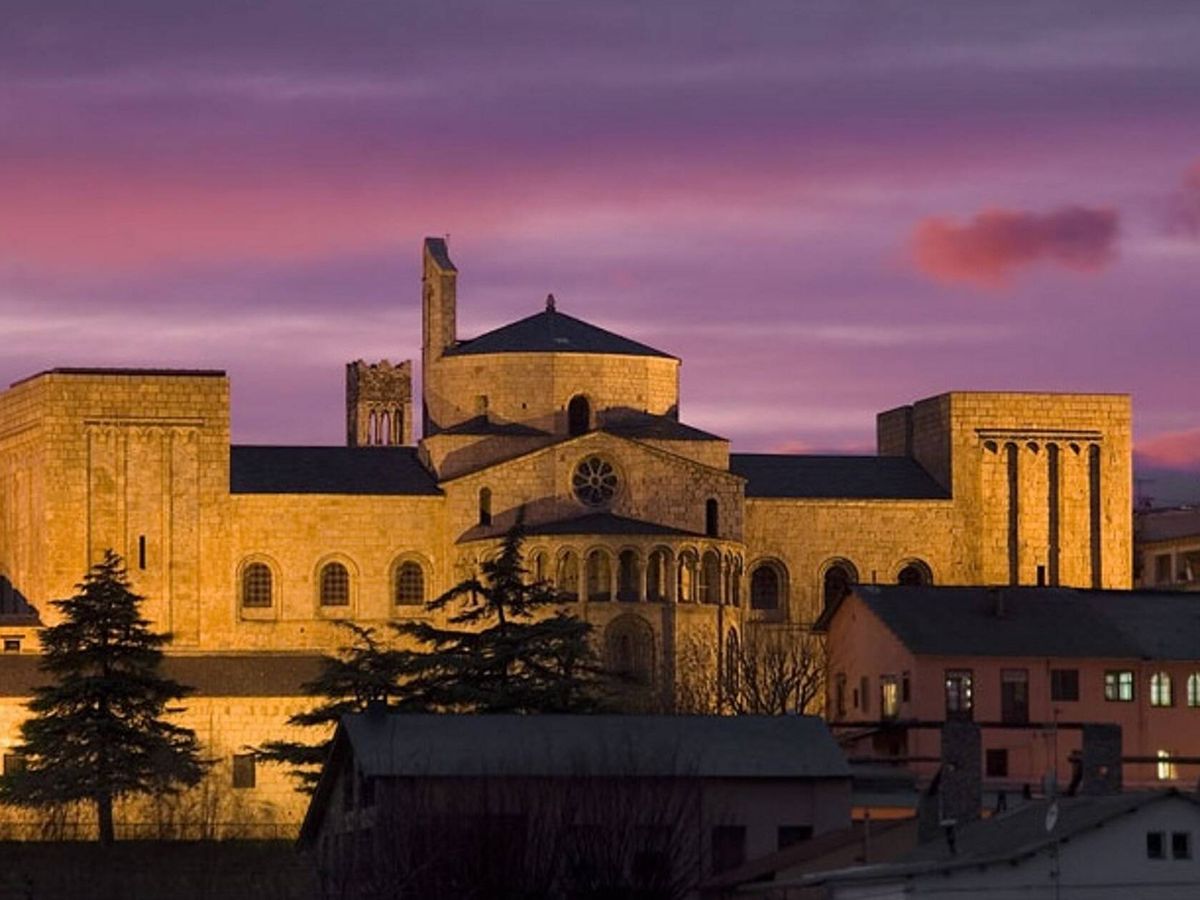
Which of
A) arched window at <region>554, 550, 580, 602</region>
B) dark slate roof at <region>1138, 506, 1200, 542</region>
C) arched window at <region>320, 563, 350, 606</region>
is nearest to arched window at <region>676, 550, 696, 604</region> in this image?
arched window at <region>554, 550, 580, 602</region>

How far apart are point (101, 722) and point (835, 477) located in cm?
3759

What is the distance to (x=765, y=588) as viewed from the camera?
152 m

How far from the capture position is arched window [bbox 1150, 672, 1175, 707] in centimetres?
11612

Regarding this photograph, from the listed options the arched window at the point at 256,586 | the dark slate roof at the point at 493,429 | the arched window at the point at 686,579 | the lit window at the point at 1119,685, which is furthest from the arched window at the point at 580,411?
the lit window at the point at 1119,685

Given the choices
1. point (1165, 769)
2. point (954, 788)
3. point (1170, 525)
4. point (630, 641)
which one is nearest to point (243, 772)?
point (630, 641)

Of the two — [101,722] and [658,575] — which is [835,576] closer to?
[658,575]

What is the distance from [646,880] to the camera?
3302 inches

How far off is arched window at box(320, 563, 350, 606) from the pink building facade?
28.9 m

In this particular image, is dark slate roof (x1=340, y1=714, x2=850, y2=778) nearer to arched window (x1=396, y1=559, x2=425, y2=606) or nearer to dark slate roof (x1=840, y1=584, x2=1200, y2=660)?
dark slate roof (x1=840, y1=584, x2=1200, y2=660)

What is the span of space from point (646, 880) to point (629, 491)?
63.4 m

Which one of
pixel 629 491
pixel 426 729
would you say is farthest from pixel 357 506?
pixel 426 729

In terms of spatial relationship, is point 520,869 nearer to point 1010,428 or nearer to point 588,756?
point 588,756

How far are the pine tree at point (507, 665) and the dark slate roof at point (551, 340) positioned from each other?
1409 inches

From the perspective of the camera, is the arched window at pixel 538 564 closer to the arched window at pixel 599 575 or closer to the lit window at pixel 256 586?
the arched window at pixel 599 575
